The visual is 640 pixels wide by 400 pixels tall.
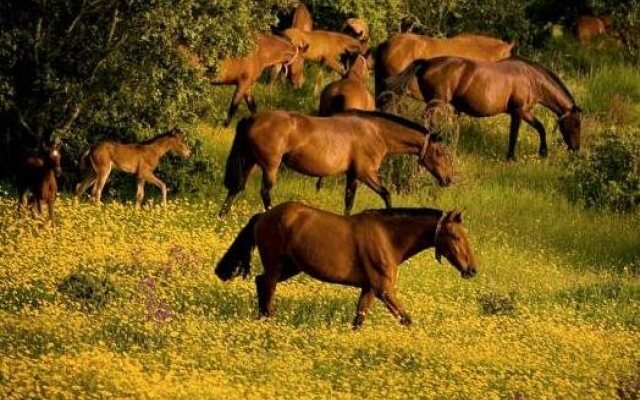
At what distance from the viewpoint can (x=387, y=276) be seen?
826 inches

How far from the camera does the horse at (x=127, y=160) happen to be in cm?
2872

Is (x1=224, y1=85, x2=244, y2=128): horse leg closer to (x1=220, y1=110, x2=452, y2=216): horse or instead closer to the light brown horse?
the light brown horse

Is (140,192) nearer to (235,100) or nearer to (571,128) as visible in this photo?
(235,100)

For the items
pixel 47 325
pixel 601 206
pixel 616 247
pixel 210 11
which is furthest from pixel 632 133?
pixel 47 325

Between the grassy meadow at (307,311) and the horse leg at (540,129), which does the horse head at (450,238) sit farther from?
the horse leg at (540,129)

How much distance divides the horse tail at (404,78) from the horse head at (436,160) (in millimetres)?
3922

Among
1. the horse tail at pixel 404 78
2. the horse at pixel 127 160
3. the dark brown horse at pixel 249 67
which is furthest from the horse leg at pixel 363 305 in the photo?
the dark brown horse at pixel 249 67

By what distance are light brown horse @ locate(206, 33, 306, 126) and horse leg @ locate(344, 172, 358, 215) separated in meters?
5.46

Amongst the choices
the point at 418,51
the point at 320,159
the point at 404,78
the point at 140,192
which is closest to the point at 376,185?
the point at 320,159

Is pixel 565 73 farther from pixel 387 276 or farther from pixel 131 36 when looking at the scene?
pixel 387 276

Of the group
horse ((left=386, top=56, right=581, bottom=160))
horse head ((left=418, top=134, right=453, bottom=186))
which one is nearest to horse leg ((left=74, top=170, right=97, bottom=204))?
horse head ((left=418, top=134, right=453, bottom=186))

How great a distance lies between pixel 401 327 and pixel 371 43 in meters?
19.2

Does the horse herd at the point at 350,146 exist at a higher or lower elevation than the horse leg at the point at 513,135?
higher

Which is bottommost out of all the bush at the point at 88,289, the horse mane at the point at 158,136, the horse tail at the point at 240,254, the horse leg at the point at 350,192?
the horse leg at the point at 350,192
